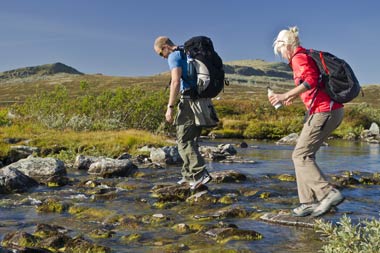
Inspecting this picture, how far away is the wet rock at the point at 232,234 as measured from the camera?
5809 mm

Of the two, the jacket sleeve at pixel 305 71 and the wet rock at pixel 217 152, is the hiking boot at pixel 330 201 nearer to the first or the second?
the jacket sleeve at pixel 305 71

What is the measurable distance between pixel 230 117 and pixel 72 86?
360 ft

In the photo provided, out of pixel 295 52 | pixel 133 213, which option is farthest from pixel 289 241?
pixel 133 213

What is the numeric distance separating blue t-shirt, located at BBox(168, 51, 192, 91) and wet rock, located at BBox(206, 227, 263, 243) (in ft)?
9.92

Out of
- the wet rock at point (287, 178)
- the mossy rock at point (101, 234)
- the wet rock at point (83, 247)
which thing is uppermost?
the wet rock at point (83, 247)

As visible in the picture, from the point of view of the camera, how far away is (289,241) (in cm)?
567

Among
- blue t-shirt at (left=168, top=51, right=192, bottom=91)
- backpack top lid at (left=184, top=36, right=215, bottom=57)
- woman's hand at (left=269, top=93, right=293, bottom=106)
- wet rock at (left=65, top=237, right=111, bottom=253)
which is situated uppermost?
backpack top lid at (left=184, top=36, right=215, bottom=57)

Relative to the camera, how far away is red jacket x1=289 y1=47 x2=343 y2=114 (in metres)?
5.45

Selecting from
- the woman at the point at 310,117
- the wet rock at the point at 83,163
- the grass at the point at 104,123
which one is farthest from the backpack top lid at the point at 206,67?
the wet rock at the point at 83,163

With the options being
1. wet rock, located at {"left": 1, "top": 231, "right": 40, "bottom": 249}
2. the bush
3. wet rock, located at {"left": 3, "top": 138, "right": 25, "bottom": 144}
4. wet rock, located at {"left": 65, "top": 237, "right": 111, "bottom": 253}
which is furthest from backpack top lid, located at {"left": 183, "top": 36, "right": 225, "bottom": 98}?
the bush

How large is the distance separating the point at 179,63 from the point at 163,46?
53cm

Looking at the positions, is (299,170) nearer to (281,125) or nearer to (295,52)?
(295,52)

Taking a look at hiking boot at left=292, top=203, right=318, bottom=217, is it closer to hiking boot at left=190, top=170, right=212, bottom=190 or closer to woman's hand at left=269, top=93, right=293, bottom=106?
woman's hand at left=269, top=93, right=293, bottom=106

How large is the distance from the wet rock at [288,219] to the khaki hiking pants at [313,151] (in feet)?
1.05
